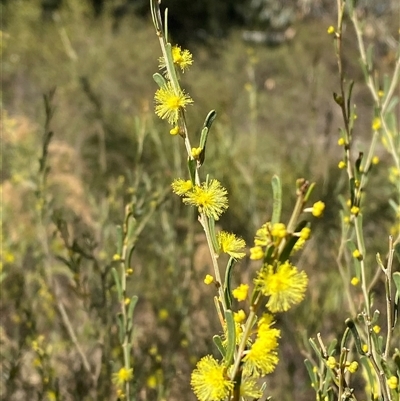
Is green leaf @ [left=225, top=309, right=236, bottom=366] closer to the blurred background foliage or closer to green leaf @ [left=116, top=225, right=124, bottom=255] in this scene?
green leaf @ [left=116, top=225, right=124, bottom=255]

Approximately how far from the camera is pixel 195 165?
64cm

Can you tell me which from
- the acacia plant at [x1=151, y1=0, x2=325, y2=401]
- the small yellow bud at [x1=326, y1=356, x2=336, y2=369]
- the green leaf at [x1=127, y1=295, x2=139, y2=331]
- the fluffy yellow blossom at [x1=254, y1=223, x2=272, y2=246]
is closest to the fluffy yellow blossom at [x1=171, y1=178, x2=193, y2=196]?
the acacia plant at [x1=151, y1=0, x2=325, y2=401]

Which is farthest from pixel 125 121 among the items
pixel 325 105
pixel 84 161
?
pixel 325 105

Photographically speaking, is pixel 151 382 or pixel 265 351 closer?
pixel 265 351

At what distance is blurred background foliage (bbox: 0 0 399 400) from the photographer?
1753mm

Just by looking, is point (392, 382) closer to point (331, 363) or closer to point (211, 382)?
point (331, 363)

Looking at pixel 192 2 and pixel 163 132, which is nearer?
pixel 163 132

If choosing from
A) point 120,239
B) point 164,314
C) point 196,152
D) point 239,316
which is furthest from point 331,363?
point 164,314

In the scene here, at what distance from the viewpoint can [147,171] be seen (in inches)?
178

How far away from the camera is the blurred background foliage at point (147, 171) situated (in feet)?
5.75

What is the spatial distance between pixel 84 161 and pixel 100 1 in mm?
5458

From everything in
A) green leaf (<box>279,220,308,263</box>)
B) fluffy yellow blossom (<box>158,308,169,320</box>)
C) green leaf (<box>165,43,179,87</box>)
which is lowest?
green leaf (<box>279,220,308,263</box>)

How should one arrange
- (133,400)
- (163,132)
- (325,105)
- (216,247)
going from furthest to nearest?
(325,105) → (163,132) → (133,400) → (216,247)

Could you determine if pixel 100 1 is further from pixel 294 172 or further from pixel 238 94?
pixel 294 172
